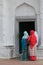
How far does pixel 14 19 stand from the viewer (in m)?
20.8

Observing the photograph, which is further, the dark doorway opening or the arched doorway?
the dark doorway opening

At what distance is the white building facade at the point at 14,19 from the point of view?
66.3 ft

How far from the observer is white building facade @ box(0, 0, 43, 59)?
2022cm

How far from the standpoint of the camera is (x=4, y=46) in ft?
66.4

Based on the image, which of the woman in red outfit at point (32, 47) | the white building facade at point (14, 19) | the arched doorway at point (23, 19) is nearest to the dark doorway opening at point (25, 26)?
the arched doorway at point (23, 19)

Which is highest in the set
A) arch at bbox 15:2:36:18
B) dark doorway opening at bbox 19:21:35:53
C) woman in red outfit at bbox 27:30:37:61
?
arch at bbox 15:2:36:18

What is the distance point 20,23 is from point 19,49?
160 cm

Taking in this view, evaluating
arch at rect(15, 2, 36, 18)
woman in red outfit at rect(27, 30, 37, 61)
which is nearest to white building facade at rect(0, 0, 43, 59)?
arch at rect(15, 2, 36, 18)

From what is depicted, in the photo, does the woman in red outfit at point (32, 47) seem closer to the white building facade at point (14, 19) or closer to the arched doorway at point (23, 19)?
the white building facade at point (14, 19)

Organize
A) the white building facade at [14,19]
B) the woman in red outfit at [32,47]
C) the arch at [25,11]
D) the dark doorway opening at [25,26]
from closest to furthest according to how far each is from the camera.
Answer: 1. the woman in red outfit at [32,47]
2. the white building facade at [14,19]
3. the arch at [25,11]
4. the dark doorway opening at [25,26]

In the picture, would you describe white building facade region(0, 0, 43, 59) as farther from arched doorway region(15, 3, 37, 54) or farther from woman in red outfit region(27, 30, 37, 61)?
woman in red outfit region(27, 30, 37, 61)

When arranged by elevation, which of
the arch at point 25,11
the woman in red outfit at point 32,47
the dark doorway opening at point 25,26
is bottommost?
the woman in red outfit at point 32,47

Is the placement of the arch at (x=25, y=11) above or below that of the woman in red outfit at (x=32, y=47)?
above

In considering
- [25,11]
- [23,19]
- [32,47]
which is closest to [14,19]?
[23,19]
